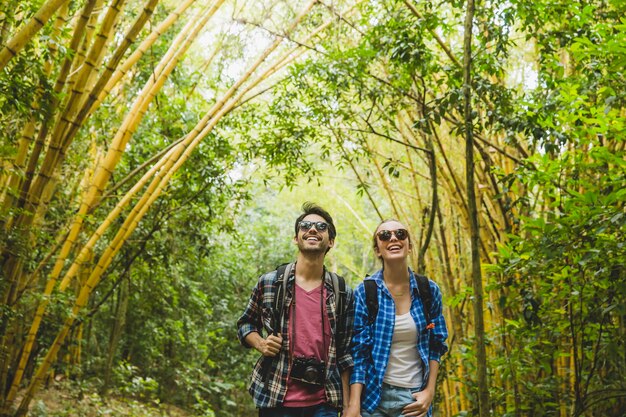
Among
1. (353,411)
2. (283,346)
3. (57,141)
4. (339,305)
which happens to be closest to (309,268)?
(339,305)

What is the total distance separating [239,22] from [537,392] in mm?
3678

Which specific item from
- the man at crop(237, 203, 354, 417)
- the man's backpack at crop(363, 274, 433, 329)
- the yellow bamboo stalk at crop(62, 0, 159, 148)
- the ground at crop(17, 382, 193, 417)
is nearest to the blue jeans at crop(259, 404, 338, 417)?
the man at crop(237, 203, 354, 417)

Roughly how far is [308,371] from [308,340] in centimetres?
13

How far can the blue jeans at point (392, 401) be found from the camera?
2.20m

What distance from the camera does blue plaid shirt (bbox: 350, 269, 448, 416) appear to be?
7.38 feet

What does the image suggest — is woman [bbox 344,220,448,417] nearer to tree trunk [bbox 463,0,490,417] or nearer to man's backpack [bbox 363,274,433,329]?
man's backpack [bbox 363,274,433,329]

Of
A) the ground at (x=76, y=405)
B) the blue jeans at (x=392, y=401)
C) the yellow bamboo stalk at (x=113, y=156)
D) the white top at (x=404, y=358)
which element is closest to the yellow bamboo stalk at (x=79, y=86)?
the yellow bamboo stalk at (x=113, y=156)

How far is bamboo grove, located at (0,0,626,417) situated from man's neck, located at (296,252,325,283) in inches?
36.7

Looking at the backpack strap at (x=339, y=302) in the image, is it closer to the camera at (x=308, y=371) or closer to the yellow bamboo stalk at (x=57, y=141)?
the camera at (x=308, y=371)

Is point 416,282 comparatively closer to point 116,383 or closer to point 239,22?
point 239,22

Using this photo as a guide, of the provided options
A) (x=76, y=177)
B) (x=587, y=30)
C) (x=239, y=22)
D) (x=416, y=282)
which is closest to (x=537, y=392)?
(x=416, y=282)

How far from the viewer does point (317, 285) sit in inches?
93.5

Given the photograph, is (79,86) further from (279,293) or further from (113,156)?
(279,293)

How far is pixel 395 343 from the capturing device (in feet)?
7.54
